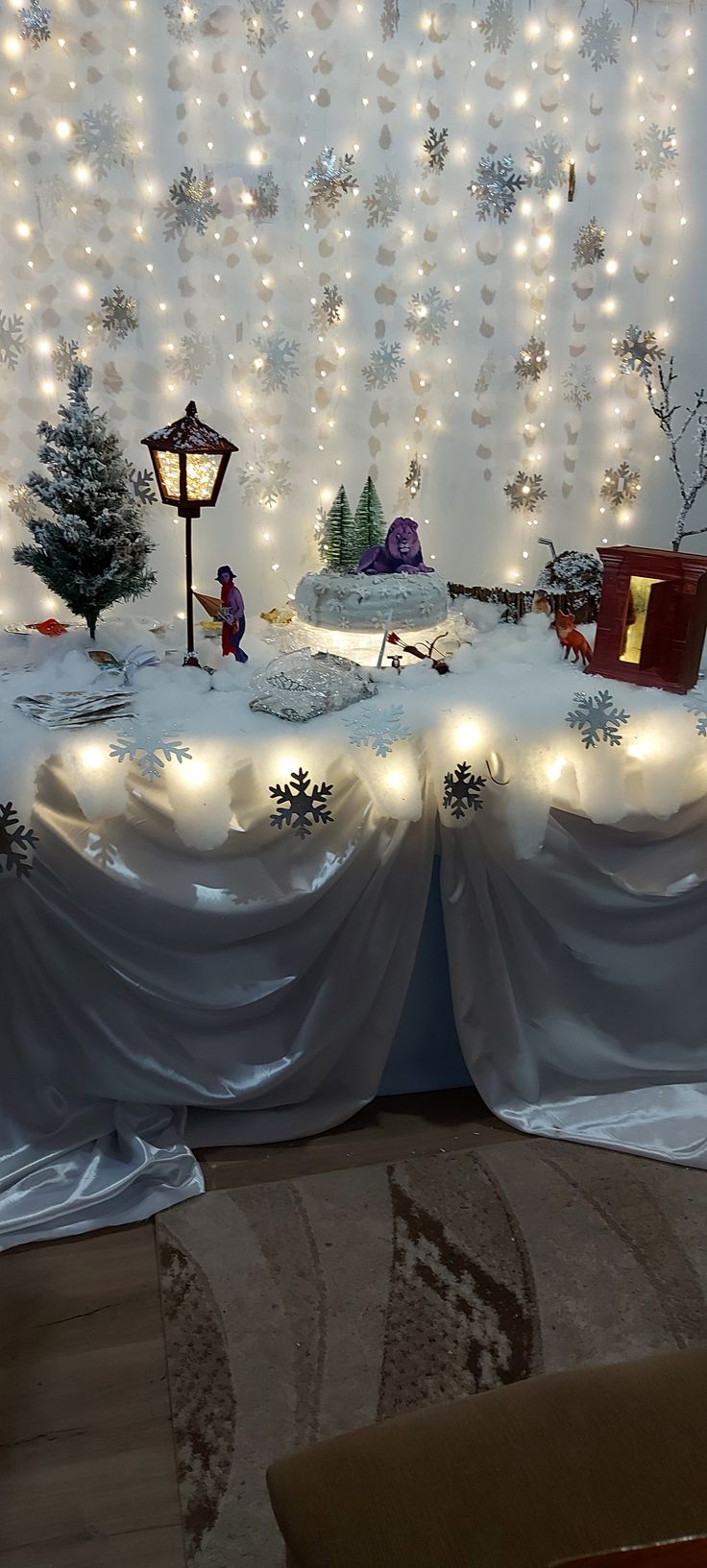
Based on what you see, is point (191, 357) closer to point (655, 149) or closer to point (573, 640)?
point (573, 640)

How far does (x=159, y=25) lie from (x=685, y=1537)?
7.23 ft

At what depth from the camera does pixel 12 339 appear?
191cm

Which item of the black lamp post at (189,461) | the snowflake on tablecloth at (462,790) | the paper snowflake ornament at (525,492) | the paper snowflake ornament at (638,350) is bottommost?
the snowflake on tablecloth at (462,790)

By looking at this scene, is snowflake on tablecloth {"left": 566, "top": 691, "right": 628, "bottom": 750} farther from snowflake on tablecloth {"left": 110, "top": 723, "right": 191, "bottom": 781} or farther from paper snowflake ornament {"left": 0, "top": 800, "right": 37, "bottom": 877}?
paper snowflake ornament {"left": 0, "top": 800, "right": 37, "bottom": 877}

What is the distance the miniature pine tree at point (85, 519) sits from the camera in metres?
1.67

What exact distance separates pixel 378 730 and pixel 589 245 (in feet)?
3.96

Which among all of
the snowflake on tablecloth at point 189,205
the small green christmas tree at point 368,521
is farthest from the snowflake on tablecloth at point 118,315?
the small green christmas tree at point 368,521

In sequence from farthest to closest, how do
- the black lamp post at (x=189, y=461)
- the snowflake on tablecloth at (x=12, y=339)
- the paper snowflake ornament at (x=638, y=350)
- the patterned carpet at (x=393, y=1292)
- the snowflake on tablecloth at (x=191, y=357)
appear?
the paper snowflake ornament at (x=638, y=350) < the snowflake on tablecloth at (x=191, y=357) < the snowflake on tablecloth at (x=12, y=339) < the black lamp post at (x=189, y=461) < the patterned carpet at (x=393, y=1292)

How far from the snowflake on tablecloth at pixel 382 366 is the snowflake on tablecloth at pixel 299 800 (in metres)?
0.95

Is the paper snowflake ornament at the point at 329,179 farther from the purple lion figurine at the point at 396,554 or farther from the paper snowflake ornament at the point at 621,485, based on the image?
the paper snowflake ornament at the point at 621,485

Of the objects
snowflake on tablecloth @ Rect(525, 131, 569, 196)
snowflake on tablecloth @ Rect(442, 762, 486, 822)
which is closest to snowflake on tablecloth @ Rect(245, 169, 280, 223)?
snowflake on tablecloth @ Rect(525, 131, 569, 196)

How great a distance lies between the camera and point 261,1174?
1.68m

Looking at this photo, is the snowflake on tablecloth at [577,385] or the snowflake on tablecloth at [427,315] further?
the snowflake on tablecloth at [577,385]

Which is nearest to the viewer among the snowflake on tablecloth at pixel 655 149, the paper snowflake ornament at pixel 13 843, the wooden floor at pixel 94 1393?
the wooden floor at pixel 94 1393
